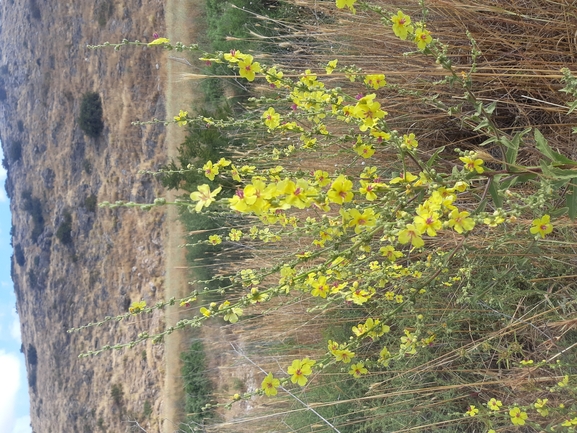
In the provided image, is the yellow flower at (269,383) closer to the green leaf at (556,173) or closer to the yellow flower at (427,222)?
the yellow flower at (427,222)

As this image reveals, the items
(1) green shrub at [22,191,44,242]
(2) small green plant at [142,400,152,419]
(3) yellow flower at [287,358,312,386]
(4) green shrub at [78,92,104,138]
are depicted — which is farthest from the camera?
(1) green shrub at [22,191,44,242]

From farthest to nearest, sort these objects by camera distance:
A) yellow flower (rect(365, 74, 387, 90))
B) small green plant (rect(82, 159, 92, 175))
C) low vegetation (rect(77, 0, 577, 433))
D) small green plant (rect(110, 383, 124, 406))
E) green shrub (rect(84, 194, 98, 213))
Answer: small green plant (rect(82, 159, 92, 175)), green shrub (rect(84, 194, 98, 213)), small green plant (rect(110, 383, 124, 406)), yellow flower (rect(365, 74, 387, 90)), low vegetation (rect(77, 0, 577, 433))

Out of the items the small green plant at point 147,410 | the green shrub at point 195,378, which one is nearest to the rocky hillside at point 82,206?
the small green plant at point 147,410

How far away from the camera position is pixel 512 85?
2.67 metres

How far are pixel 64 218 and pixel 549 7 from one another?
12108mm

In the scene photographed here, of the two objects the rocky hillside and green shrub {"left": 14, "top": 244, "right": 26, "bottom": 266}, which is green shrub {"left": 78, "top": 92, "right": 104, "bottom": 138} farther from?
green shrub {"left": 14, "top": 244, "right": 26, "bottom": 266}

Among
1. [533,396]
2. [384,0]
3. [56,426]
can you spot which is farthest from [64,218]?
[533,396]

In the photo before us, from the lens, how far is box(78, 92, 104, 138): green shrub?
10594 millimetres

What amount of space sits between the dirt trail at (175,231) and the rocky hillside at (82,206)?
569 millimetres

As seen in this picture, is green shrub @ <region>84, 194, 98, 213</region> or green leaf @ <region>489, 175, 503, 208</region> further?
green shrub @ <region>84, 194, 98, 213</region>

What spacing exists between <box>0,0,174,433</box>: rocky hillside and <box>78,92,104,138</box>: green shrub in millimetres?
206

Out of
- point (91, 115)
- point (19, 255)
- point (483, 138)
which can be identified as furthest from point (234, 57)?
point (19, 255)

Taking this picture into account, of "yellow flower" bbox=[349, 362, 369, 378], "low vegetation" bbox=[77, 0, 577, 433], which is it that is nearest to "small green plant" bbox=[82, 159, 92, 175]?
"low vegetation" bbox=[77, 0, 577, 433]

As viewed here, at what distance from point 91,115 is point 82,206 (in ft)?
7.44
